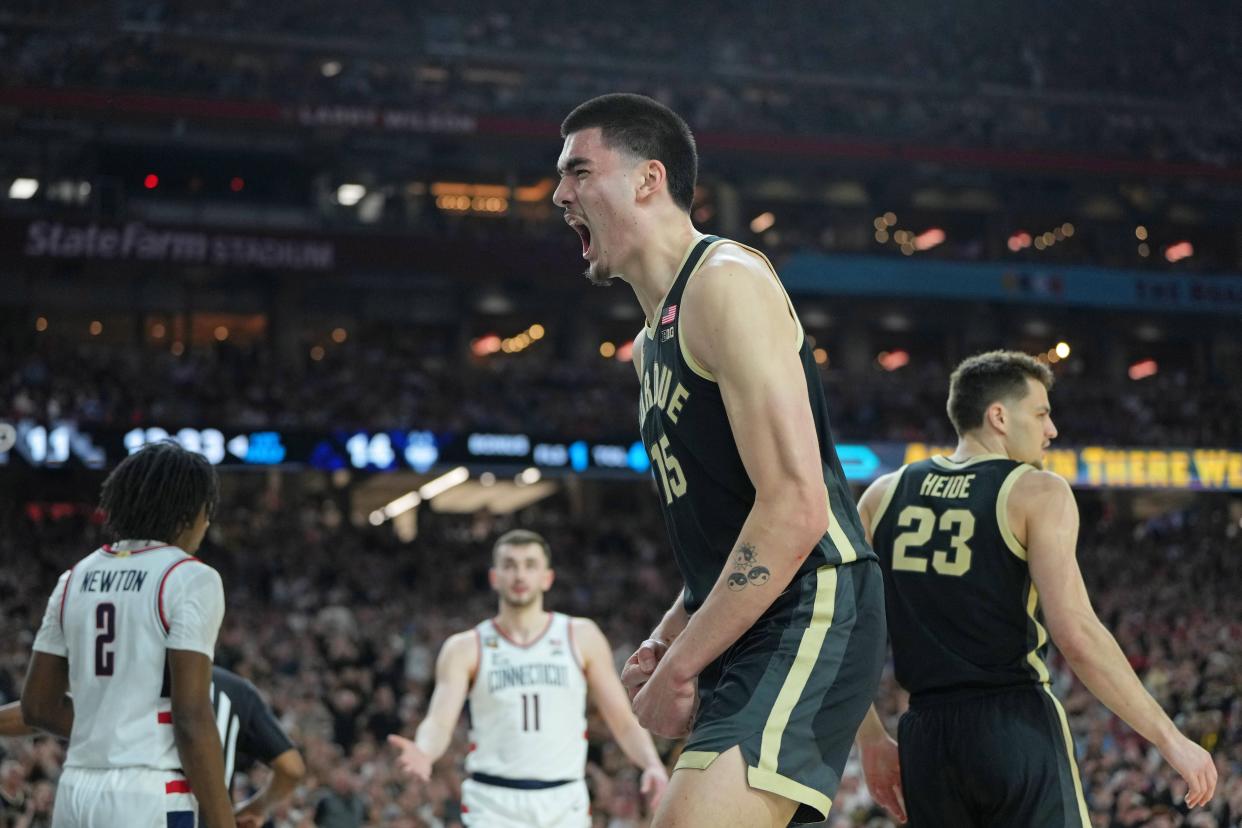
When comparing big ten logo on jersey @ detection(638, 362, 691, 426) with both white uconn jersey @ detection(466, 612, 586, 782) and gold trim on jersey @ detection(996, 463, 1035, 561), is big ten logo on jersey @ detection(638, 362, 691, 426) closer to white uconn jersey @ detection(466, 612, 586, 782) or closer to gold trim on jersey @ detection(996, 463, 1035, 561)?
gold trim on jersey @ detection(996, 463, 1035, 561)

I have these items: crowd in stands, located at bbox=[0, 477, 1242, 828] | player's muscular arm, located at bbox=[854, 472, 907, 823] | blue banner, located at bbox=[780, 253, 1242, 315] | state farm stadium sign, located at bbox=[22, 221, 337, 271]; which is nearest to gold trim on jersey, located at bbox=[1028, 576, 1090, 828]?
player's muscular arm, located at bbox=[854, 472, 907, 823]

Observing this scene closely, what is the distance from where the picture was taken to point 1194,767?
4.53 meters

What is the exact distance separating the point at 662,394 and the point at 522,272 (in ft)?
107

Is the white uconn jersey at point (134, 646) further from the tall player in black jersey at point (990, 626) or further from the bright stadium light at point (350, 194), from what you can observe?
the bright stadium light at point (350, 194)

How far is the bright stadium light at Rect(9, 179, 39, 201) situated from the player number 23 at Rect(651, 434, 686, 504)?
107 ft

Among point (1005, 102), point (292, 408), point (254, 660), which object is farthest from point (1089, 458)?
point (254, 660)

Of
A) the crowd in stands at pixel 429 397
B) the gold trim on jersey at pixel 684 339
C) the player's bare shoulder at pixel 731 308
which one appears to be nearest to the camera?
the player's bare shoulder at pixel 731 308

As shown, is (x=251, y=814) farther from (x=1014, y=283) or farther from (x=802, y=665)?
(x=1014, y=283)

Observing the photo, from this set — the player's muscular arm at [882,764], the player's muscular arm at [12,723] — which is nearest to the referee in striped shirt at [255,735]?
the player's muscular arm at [12,723]

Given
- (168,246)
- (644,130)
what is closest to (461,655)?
(644,130)

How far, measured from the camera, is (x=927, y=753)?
5137mm

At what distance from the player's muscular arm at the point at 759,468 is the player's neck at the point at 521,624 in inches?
225

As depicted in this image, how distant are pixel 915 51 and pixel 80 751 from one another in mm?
42055

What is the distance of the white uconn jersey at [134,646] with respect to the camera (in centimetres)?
454
